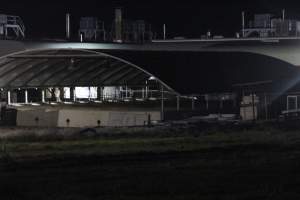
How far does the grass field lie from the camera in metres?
15.7

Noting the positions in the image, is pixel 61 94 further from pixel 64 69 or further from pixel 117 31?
pixel 117 31

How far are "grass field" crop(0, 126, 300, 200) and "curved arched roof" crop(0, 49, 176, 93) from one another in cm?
1450

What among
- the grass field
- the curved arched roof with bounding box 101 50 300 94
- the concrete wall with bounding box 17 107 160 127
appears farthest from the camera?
the curved arched roof with bounding box 101 50 300 94

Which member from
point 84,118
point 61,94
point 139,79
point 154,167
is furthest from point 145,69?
point 154,167

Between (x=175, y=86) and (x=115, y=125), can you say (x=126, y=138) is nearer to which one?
(x=115, y=125)

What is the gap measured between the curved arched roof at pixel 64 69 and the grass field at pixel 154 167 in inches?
571

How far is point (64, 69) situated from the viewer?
5431 centimetres

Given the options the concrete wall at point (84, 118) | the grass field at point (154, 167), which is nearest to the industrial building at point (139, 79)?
the concrete wall at point (84, 118)

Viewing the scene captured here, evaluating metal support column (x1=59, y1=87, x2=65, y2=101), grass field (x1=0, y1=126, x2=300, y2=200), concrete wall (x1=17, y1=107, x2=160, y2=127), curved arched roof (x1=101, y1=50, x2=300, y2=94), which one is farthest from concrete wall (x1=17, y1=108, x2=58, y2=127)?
metal support column (x1=59, y1=87, x2=65, y2=101)

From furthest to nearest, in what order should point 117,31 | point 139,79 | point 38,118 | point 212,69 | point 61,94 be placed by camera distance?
point 117,31 < point 139,79 < point 61,94 < point 212,69 < point 38,118

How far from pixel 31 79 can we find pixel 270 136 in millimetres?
27788

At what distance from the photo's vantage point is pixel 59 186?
1673 centimetres

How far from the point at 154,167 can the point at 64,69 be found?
34.6 m

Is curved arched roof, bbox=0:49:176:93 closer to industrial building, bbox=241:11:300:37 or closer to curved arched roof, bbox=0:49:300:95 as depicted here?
curved arched roof, bbox=0:49:300:95
